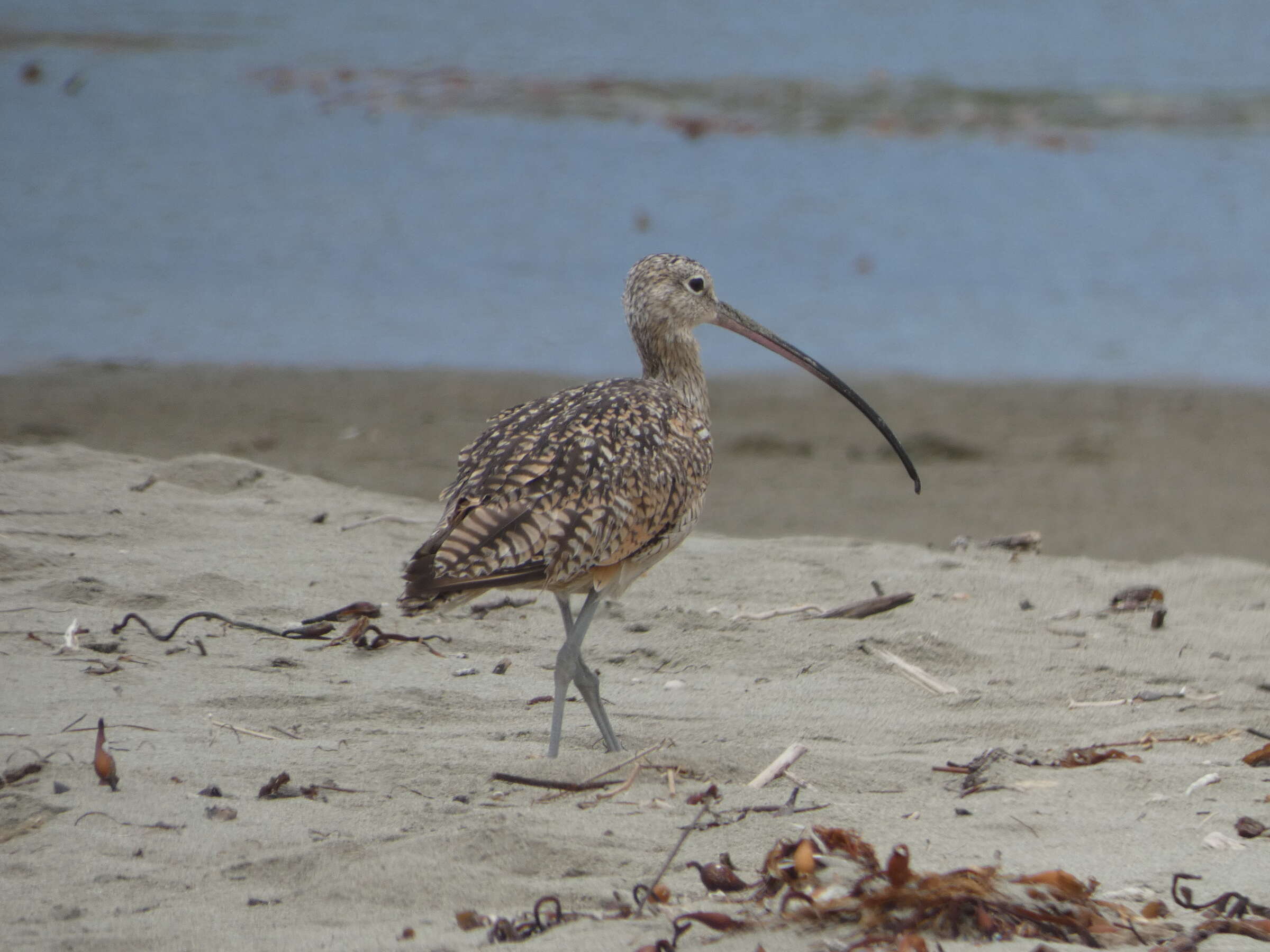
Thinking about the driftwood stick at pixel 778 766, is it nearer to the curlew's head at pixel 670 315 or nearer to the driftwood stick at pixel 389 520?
the curlew's head at pixel 670 315

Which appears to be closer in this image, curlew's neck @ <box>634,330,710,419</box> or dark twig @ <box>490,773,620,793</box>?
dark twig @ <box>490,773,620,793</box>

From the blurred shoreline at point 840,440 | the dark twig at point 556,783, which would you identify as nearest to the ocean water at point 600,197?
the blurred shoreline at point 840,440

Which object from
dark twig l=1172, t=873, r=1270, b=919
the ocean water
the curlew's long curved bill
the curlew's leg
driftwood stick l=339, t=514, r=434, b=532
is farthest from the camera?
the ocean water

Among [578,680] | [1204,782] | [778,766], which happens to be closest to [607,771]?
[778,766]

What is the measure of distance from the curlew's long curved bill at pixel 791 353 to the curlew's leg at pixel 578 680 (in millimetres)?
1580

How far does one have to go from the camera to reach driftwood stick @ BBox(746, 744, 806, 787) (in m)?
4.02

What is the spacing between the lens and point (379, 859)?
3.37m

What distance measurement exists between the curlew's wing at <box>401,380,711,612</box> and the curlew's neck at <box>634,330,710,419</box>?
23.5 inches

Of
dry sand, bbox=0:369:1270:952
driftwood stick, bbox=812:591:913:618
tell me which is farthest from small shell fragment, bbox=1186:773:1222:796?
driftwood stick, bbox=812:591:913:618

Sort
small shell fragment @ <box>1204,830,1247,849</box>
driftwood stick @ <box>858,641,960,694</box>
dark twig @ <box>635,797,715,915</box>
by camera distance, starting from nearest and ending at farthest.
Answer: dark twig @ <box>635,797,715,915</box>
small shell fragment @ <box>1204,830,1247,849</box>
driftwood stick @ <box>858,641,960,694</box>

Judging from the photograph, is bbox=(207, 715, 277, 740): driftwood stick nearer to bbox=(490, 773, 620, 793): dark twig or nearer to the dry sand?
the dry sand

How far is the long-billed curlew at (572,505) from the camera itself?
4102 mm

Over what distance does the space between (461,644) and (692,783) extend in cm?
145

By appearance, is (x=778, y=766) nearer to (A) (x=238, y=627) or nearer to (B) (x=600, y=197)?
(A) (x=238, y=627)
